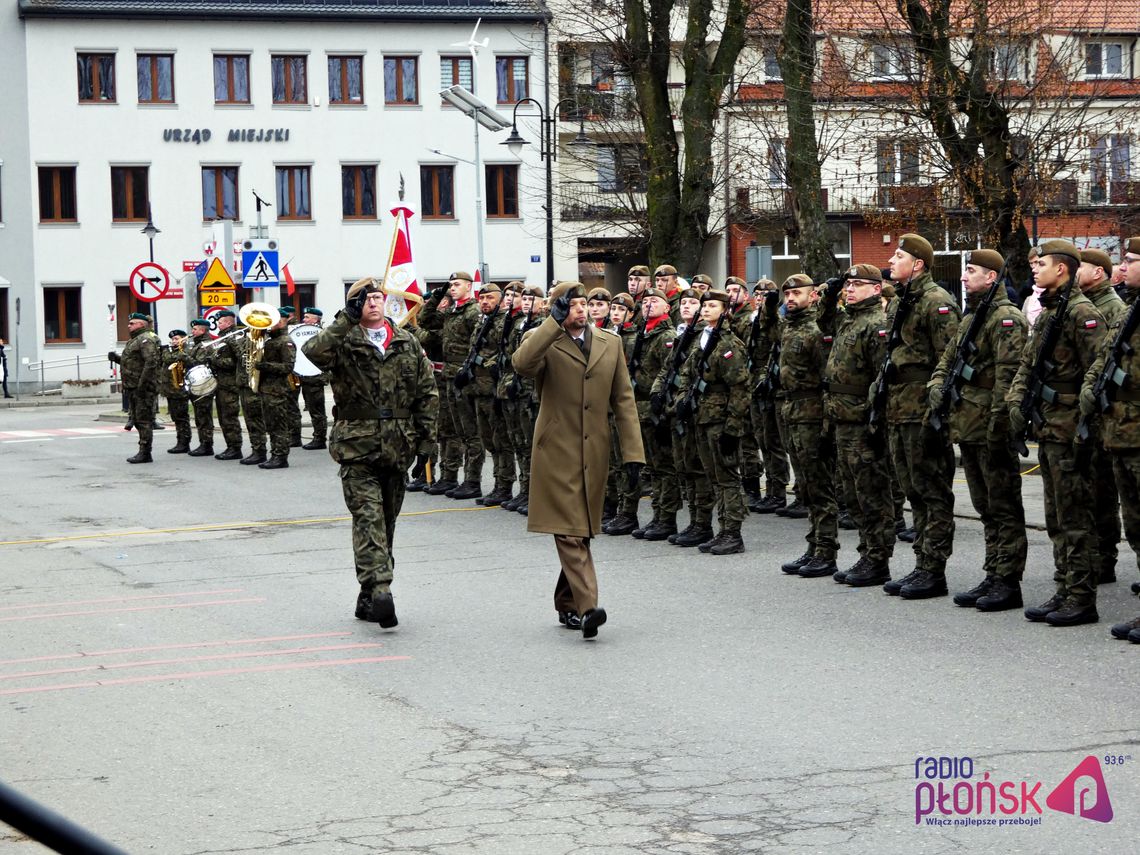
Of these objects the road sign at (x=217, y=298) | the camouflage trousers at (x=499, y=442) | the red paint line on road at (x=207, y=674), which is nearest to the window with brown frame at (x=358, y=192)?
the road sign at (x=217, y=298)

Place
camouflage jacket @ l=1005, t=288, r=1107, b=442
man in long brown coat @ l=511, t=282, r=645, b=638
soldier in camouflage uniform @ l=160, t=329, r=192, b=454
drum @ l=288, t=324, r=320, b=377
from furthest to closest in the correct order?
soldier in camouflage uniform @ l=160, t=329, r=192, b=454 < drum @ l=288, t=324, r=320, b=377 < man in long brown coat @ l=511, t=282, r=645, b=638 < camouflage jacket @ l=1005, t=288, r=1107, b=442

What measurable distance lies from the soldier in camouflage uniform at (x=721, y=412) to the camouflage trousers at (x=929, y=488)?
85.6 inches

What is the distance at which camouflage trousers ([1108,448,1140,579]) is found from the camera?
8.87 m

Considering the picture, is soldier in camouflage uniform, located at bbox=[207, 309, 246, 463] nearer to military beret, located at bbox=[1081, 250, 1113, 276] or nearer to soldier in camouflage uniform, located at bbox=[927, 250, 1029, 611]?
soldier in camouflage uniform, located at bbox=[927, 250, 1029, 611]

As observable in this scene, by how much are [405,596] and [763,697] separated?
3.87 metres

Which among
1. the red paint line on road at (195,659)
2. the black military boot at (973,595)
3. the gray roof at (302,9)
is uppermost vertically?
the gray roof at (302,9)

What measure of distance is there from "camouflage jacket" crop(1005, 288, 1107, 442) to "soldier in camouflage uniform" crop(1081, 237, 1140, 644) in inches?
5.8

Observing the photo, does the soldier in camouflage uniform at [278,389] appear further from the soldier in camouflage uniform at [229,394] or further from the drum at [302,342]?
the soldier in camouflage uniform at [229,394]

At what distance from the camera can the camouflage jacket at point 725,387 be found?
1252 cm

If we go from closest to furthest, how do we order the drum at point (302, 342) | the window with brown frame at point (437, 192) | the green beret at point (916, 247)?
the green beret at point (916, 247) < the drum at point (302, 342) < the window with brown frame at point (437, 192)

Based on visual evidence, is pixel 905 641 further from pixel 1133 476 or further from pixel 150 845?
pixel 150 845

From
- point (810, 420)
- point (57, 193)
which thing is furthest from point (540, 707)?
point (57, 193)

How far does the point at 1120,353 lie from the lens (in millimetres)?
8758

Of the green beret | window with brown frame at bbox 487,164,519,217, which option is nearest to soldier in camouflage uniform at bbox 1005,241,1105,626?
the green beret
